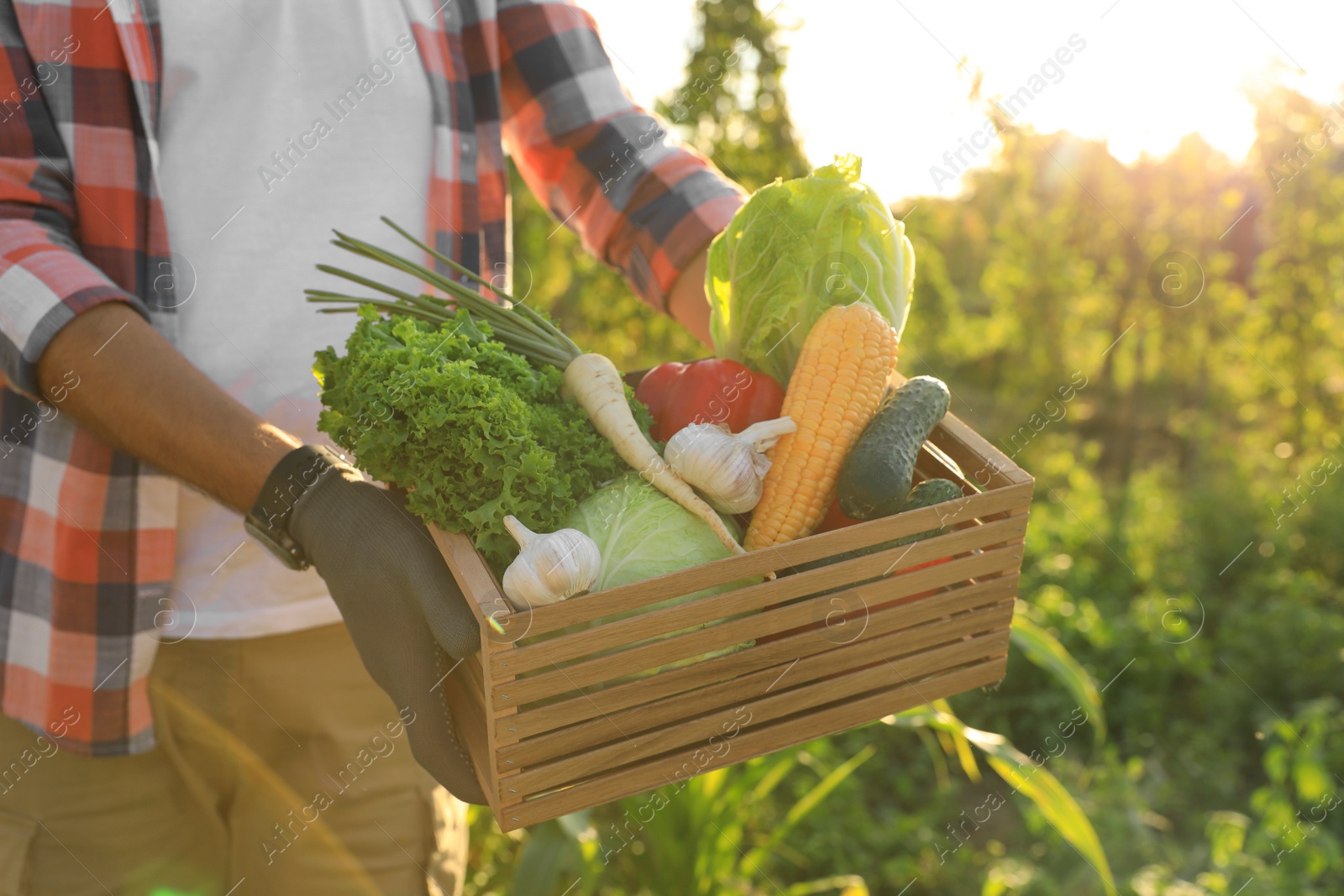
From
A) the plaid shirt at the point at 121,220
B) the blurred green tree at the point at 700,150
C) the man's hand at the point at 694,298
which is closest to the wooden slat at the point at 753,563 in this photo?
the man's hand at the point at 694,298

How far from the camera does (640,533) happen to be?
54.8 inches

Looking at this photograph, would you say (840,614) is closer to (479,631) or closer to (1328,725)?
(479,631)

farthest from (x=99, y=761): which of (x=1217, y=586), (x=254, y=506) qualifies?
(x=1217, y=586)

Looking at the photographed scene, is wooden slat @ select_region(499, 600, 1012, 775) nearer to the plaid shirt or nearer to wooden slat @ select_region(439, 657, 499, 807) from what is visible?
wooden slat @ select_region(439, 657, 499, 807)

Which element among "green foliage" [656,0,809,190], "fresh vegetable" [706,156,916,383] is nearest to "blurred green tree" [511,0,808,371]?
"green foliage" [656,0,809,190]

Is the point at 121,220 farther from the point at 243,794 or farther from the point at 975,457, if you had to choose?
the point at 975,457

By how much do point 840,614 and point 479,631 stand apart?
0.50 m

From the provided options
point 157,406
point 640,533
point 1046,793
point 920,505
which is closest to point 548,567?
point 640,533

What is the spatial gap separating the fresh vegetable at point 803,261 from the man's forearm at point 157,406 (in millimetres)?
782

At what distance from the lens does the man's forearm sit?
4.66 feet

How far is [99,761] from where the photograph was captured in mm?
1770

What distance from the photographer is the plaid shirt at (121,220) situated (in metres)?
1.54

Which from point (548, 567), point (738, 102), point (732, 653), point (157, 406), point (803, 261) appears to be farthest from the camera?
point (738, 102)

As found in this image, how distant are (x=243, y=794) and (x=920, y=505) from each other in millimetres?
1404
